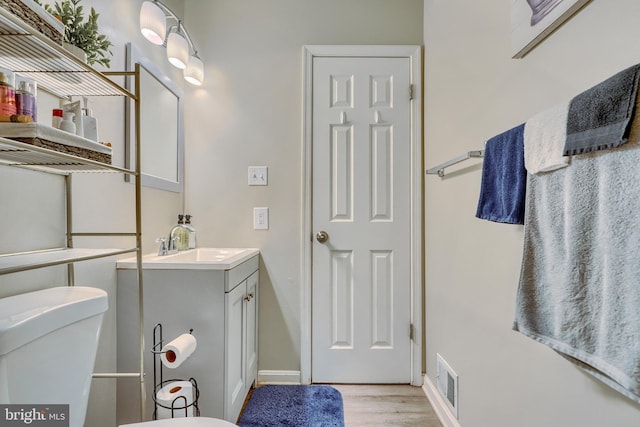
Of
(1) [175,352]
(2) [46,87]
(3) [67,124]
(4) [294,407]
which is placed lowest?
(4) [294,407]

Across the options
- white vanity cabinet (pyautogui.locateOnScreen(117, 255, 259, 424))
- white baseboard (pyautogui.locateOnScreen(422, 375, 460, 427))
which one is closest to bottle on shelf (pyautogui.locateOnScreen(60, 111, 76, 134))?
white vanity cabinet (pyautogui.locateOnScreen(117, 255, 259, 424))

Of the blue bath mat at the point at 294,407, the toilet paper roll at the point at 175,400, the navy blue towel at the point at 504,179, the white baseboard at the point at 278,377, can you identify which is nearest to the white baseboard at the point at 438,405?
the blue bath mat at the point at 294,407

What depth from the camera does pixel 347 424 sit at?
1599mm

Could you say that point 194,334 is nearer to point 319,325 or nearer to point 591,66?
point 319,325

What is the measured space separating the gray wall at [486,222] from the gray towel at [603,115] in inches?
4.2

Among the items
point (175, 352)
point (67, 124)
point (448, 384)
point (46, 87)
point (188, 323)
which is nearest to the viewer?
point (67, 124)

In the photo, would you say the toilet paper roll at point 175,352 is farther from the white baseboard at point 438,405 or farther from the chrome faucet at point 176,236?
the white baseboard at point 438,405

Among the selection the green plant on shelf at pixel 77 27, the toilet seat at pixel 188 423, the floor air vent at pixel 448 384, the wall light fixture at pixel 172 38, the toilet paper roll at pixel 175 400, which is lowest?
the floor air vent at pixel 448 384

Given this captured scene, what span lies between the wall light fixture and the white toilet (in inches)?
46.8

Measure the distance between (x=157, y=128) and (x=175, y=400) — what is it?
1329 millimetres

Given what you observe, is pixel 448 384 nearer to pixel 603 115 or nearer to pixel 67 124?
pixel 603 115

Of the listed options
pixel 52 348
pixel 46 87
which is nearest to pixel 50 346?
pixel 52 348

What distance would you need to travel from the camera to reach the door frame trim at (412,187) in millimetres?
Answer: 1961

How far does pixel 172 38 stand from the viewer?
5.41 feet
